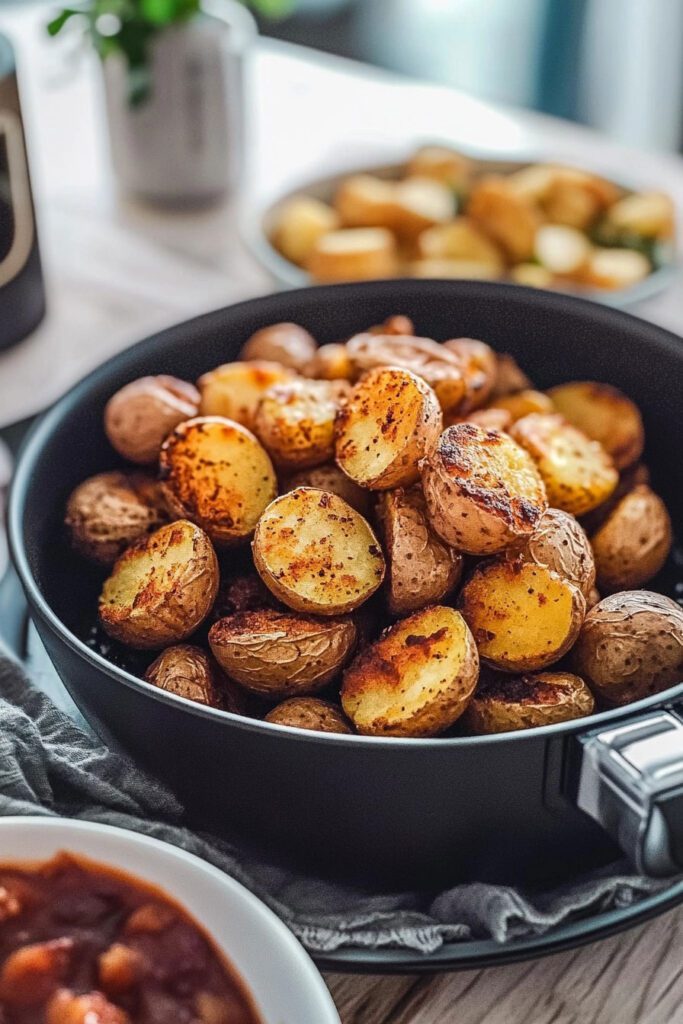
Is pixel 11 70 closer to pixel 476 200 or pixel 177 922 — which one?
pixel 476 200

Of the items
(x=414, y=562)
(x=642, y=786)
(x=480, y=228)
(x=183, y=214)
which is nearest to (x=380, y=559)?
(x=414, y=562)

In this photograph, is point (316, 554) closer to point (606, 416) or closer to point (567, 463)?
point (567, 463)

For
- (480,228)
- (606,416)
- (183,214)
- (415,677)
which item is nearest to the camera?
(415,677)

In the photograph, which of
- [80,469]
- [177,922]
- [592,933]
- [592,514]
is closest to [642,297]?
[592,514]

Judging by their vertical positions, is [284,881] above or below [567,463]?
below

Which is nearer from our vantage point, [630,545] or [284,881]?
[284,881]
